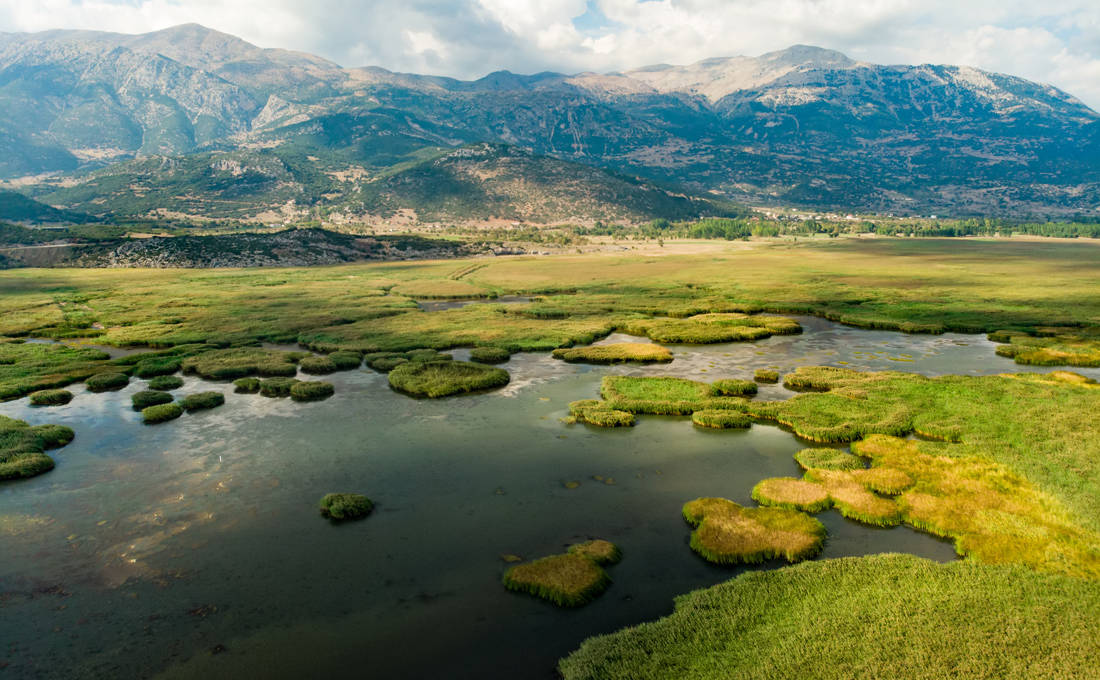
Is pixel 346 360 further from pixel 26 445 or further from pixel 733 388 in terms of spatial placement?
pixel 733 388

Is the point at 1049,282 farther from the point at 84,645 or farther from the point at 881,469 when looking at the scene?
the point at 84,645

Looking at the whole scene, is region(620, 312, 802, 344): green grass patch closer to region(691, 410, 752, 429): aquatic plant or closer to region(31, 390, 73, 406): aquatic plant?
region(691, 410, 752, 429): aquatic plant

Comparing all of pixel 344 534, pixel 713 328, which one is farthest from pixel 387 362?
pixel 713 328

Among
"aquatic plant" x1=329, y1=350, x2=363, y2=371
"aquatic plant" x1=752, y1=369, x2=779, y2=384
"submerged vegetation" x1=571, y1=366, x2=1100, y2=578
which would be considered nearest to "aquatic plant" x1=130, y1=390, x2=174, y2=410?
"aquatic plant" x1=329, y1=350, x2=363, y2=371

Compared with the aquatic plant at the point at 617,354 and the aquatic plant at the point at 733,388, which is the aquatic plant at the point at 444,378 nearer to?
the aquatic plant at the point at 617,354

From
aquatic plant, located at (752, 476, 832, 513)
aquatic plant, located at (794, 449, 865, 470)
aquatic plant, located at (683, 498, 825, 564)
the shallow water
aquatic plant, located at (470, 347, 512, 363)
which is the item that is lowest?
the shallow water
